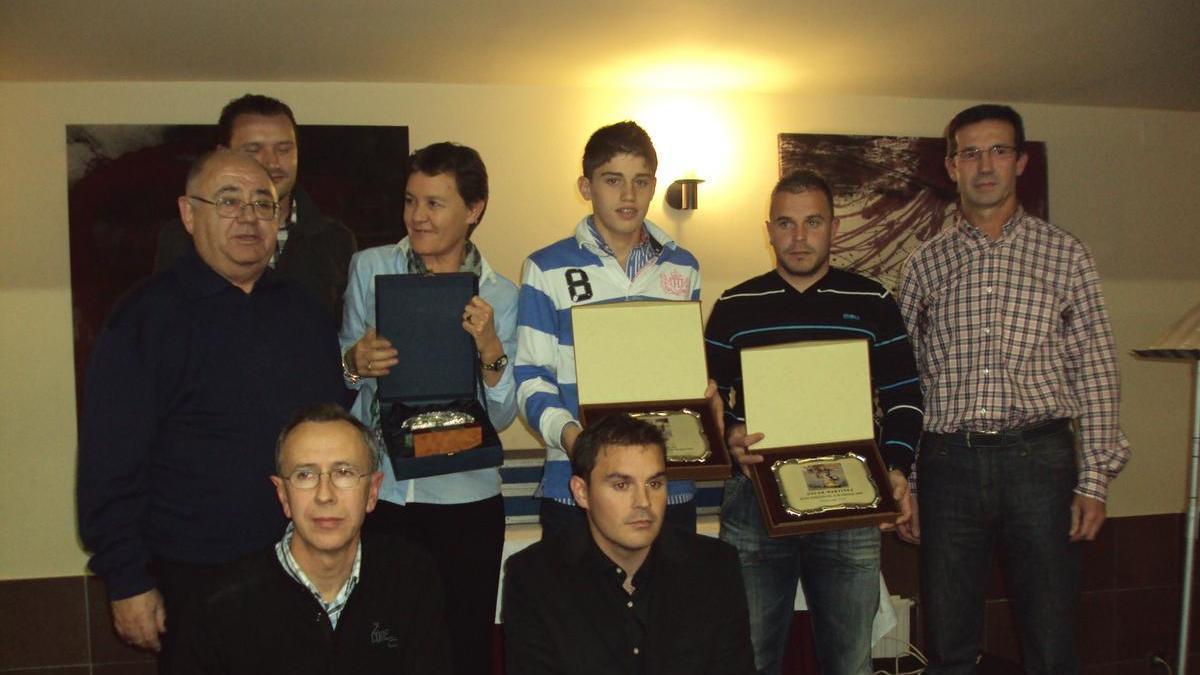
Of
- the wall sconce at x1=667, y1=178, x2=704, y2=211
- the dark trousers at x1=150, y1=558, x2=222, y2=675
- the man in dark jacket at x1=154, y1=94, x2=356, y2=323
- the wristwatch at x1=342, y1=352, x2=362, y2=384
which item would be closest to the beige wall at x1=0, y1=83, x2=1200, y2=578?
the wall sconce at x1=667, y1=178, x2=704, y2=211

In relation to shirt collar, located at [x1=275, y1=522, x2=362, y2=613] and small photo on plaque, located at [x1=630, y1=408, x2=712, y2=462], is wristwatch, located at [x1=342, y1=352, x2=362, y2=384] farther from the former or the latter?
small photo on plaque, located at [x1=630, y1=408, x2=712, y2=462]

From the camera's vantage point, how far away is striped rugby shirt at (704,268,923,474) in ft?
8.31

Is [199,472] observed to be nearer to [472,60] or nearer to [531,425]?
[531,425]

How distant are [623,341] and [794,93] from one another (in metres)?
3.56

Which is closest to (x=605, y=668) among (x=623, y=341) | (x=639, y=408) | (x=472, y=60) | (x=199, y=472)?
(x=639, y=408)

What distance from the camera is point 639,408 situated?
7.73 feet

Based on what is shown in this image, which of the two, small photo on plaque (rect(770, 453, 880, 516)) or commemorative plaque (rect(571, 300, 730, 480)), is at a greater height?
commemorative plaque (rect(571, 300, 730, 480))

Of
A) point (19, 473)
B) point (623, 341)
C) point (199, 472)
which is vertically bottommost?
point (19, 473)

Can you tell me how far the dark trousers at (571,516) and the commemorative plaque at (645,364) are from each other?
24cm

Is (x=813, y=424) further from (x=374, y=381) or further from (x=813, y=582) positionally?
(x=374, y=381)

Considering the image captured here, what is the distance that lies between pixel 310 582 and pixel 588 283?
1.03 metres

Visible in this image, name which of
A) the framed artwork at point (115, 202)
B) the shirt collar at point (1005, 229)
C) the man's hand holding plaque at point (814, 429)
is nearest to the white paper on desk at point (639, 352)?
the man's hand holding plaque at point (814, 429)

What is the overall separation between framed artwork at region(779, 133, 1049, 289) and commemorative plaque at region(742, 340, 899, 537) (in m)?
3.06

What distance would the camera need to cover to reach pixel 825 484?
237 cm
